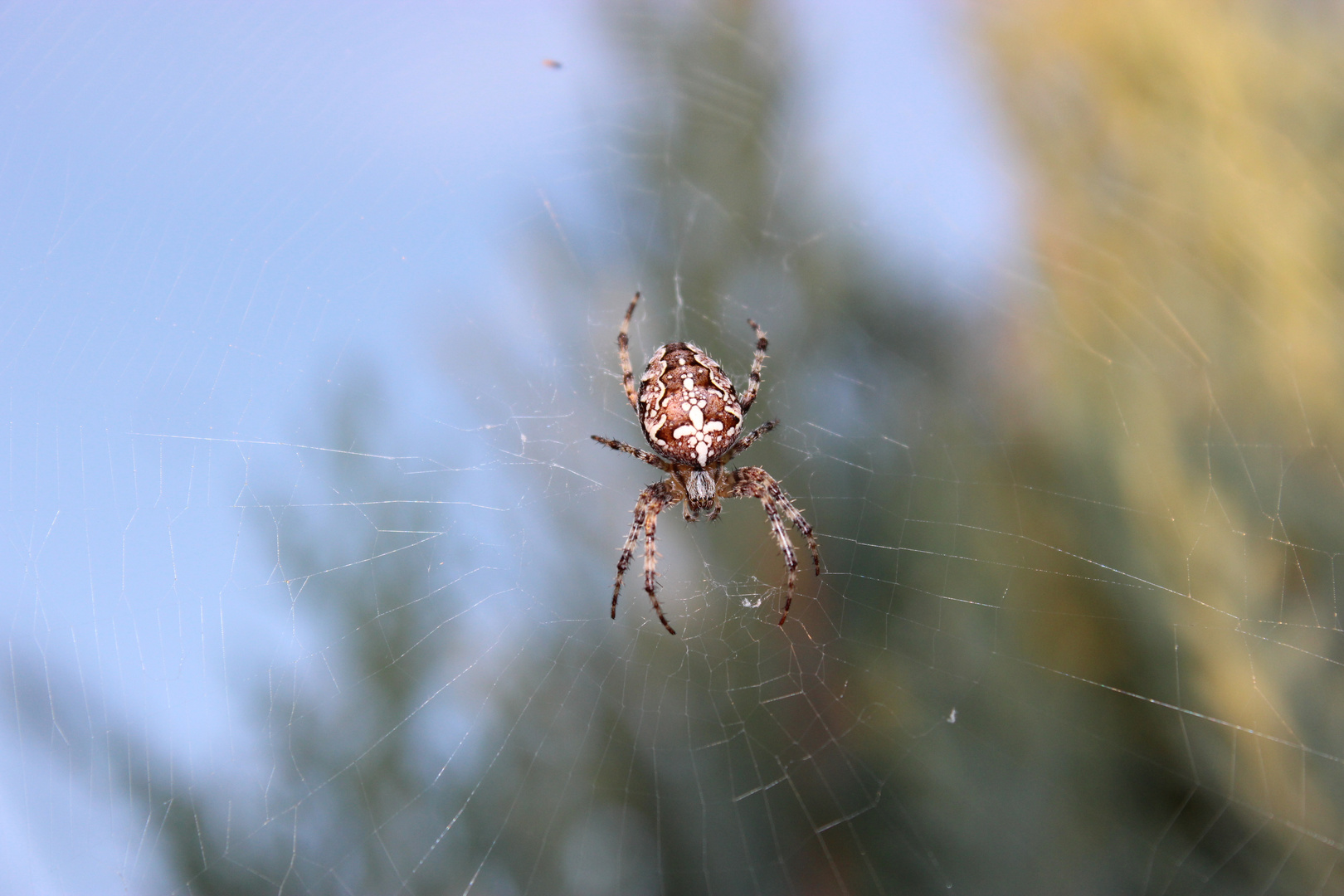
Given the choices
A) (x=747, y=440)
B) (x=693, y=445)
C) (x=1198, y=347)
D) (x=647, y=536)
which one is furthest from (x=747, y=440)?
(x=1198, y=347)

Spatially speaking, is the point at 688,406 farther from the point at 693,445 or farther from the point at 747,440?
the point at 747,440

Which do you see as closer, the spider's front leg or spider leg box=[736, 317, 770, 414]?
the spider's front leg

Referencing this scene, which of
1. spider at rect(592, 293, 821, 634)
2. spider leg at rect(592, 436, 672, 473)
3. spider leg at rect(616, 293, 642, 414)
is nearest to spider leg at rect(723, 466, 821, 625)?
spider at rect(592, 293, 821, 634)

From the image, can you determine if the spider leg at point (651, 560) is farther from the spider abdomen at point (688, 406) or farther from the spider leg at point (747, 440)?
the spider leg at point (747, 440)

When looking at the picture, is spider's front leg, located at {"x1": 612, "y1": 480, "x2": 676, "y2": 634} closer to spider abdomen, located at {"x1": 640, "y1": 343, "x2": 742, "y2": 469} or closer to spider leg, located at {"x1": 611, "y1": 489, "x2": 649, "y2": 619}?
spider leg, located at {"x1": 611, "y1": 489, "x2": 649, "y2": 619}

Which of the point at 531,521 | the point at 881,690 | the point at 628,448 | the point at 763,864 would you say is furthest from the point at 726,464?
the point at 763,864

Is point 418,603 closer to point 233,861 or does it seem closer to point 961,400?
point 233,861
